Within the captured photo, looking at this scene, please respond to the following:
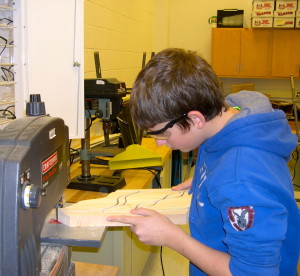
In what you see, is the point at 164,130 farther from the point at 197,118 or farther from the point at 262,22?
the point at 262,22

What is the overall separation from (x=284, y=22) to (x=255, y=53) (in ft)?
1.95

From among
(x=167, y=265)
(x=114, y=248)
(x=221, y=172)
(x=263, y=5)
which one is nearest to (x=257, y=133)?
(x=221, y=172)

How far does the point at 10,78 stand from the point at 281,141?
1.08m

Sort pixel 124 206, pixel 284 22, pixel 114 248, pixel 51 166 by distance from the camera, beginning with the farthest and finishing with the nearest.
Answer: pixel 284 22
pixel 114 248
pixel 124 206
pixel 51 166

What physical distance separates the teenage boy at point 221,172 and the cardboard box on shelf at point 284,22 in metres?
4.70

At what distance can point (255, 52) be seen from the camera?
5551 millimetres

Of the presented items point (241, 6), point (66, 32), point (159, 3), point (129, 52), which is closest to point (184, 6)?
point (159, 3)

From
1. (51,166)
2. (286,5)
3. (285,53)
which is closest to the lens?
(51,166)

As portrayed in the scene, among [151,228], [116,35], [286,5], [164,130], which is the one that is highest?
[286,5]

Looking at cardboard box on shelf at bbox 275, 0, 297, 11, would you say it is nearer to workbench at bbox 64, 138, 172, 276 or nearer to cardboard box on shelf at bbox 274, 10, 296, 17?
cardboard box on shelf at bbox 274, 10, 296, 17

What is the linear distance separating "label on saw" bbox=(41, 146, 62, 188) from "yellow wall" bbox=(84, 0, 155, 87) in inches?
82.9

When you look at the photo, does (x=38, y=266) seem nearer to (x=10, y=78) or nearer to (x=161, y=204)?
(x=161, y=204)

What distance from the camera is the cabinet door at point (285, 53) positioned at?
5402 millimetres

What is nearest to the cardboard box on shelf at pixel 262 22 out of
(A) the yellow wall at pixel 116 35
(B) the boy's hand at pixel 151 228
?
(A) the yellow wall at pixel 116 35
